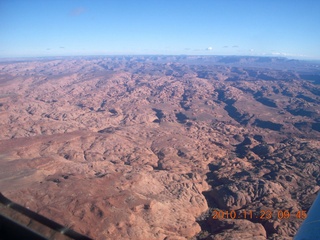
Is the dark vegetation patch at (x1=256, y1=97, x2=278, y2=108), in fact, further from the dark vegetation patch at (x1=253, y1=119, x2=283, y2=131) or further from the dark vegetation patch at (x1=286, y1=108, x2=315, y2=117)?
the dark vegetation patch at (x1=253, y1=119, x2=283, y2=131)

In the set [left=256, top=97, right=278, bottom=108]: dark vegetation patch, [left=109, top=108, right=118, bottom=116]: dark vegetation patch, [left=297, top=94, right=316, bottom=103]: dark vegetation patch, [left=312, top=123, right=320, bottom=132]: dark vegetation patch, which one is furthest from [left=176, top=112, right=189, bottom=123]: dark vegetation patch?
[left=297, top=94, right=316, bottom=103]: dark vegetation patch

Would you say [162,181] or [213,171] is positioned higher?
[162,181]

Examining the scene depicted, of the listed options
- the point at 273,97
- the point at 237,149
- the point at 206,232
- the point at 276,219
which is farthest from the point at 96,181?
the point at 273,97

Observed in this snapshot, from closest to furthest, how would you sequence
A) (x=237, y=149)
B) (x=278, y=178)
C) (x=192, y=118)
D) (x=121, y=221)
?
(x=121, y=221) < (x=278, y=178) < (x=237, y=149) < (x=192, y=118)

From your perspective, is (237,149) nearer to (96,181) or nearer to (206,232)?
(206,232)

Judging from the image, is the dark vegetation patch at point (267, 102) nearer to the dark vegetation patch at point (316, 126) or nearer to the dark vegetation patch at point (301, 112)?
the dark vegetation patch at point (301, 112)

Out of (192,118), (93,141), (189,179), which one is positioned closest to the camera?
(189,179)

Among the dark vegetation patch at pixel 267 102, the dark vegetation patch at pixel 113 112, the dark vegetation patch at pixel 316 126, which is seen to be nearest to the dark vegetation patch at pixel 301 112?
the dark vegetation patch at pixel 267 102
